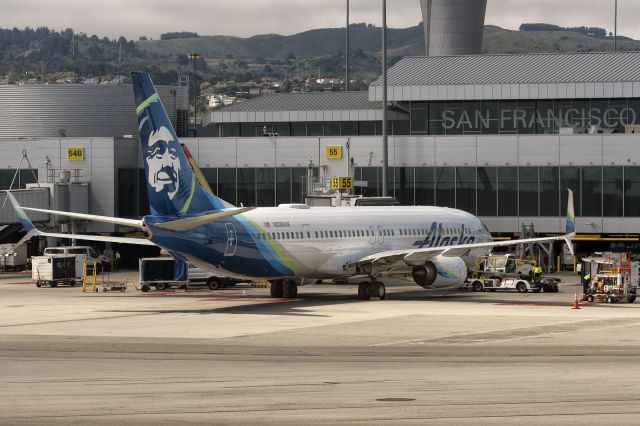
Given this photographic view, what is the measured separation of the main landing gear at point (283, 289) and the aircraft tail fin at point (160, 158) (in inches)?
405

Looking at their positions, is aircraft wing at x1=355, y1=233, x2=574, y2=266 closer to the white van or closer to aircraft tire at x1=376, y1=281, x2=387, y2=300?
aircraft tire at x1=376, y1=281, x2=387, y2=300

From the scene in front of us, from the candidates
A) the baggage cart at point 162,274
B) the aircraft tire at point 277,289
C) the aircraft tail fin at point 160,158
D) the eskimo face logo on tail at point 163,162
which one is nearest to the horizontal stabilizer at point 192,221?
the aircraft tail fin at point 160,158

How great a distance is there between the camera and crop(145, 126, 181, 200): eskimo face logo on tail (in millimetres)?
Answer: 49219

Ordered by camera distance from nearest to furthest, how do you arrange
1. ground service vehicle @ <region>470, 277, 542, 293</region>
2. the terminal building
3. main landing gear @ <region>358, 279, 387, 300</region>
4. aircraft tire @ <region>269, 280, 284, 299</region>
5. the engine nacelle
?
aircraft tire @ <region>269, 280, 284, 299</region>
main landing gear @ <region>358, 279, 387, 300</region>
the engine nacelle
ground service vehicle @ <region>470, 277, 542, 293</region>
the terminal building

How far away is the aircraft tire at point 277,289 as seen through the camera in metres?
59.5

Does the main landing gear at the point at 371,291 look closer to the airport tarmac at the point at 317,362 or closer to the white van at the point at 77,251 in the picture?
the airport tarmac at the point at 317,362

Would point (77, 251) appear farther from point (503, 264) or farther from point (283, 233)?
point (503, 264)

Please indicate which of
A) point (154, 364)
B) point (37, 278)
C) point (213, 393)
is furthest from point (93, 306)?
point (213, 393)

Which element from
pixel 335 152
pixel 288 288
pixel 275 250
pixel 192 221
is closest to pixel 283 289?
pixel 288 288

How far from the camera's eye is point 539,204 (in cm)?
8650

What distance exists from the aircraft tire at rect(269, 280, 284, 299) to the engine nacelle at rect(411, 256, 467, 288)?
6.71 m

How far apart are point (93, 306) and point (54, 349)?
729 inches

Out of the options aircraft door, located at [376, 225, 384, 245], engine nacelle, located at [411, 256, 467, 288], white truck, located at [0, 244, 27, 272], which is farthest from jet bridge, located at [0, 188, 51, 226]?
engine nacelle, located at [411, 256, 467, 288]

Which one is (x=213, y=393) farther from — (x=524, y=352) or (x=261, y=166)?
(x=261, y=166)
